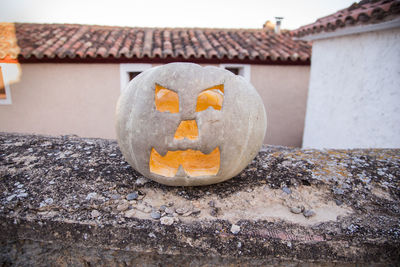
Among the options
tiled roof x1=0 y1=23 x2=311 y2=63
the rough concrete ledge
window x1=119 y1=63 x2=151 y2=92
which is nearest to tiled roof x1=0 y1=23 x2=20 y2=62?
tiled roof x1=0 y1=23 x2=311 y2=63

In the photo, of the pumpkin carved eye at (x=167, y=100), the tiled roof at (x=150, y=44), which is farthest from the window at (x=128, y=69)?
the pumpkin carved eye at (x=167, y=100)

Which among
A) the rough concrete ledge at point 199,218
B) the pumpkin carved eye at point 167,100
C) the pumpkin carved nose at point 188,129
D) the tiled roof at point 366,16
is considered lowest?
the rough concrete ledge at point 199,218

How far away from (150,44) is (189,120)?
5.57 metres

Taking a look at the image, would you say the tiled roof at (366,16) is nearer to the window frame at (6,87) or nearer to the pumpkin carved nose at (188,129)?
the pumpkin carved nose at (188,129)

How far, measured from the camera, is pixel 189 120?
1.92 meters

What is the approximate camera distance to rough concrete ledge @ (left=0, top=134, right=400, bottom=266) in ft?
5.61

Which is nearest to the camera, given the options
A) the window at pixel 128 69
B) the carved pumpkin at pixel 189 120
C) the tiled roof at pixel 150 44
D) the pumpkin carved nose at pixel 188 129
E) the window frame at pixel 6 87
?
the carved pumpkin at pixel 189 120

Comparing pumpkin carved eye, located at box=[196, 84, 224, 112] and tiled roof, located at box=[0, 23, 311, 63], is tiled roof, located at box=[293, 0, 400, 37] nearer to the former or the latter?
tiled roof, located at box=[0, 23, 311, 63]

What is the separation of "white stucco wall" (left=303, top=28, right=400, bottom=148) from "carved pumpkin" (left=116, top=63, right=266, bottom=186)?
3.34 m

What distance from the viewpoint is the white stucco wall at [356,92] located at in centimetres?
405

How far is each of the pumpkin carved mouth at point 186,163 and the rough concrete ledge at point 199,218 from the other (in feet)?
0.85

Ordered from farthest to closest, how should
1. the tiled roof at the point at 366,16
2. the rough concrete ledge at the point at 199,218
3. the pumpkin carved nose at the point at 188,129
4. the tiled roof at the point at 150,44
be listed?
1. the tiled roof at the point at 150,44
2. the tiled roof at the point at 366,16
3. the pumpkin carved nose at the point at 188,129
4. the rough concrete ledge at the point at 199,218

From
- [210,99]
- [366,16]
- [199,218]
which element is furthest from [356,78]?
[199,218]

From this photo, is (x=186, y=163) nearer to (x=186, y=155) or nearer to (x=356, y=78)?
(x=186, y=155)
